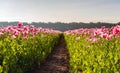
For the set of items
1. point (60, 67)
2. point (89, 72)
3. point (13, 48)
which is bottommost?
point (60, 67)

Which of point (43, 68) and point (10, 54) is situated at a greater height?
point (10, 54)

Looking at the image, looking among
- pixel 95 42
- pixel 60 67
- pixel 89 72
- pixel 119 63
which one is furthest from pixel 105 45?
pixel 60 67

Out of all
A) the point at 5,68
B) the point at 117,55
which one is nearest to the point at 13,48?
the point at 5,68

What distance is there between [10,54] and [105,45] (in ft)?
13.9

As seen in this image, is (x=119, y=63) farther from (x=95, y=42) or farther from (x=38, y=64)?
(x=38, y=64)

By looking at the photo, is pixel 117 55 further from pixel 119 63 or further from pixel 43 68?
pixel 43 68

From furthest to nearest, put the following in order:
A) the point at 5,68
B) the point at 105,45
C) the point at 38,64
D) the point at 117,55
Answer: the point at 38,64
the point at 105,45
the point at 117,55
the point at 5,68

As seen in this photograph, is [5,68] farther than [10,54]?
No

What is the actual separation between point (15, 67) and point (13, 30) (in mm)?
3553

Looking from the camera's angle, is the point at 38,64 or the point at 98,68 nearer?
the point at 98,68

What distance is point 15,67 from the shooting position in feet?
32.0

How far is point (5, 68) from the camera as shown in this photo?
8594mm

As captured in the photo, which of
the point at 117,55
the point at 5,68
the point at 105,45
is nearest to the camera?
the point at 5,68

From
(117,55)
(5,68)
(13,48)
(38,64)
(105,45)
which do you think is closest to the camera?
(5,68)
